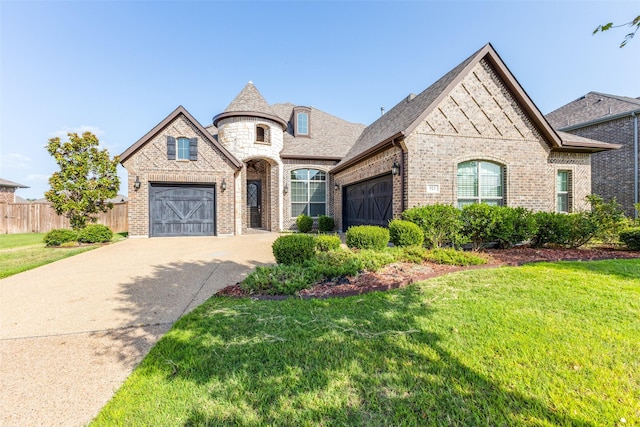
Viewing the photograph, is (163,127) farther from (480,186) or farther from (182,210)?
(480,186)

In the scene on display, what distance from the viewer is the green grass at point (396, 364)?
1.73m

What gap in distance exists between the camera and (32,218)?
621 inches

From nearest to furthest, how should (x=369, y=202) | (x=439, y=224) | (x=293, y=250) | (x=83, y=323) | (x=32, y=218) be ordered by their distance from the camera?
(x=83, y=323) → (x=293, y=250) → (x=439, y=224) → (x=369, y=202) → (x=32, y=218)

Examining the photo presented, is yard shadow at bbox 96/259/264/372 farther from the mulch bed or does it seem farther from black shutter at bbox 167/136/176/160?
black shutter at bbox 167/136/176/160

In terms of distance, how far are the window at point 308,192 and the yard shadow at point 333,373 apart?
12049 mm

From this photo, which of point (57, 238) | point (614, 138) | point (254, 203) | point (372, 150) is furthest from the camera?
point (254, 203)

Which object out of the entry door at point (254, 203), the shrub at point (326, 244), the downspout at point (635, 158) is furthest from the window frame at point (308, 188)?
the downspout at point (635, 158)

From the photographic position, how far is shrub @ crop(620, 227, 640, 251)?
22.3ft

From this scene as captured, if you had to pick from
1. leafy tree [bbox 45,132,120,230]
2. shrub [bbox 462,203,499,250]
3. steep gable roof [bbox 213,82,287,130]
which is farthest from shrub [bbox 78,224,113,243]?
shrub [bbox 462,203,499,250]

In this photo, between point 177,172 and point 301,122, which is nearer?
point 177,172

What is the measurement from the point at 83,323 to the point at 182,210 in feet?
32.2

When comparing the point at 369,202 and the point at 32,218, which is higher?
the point at 369,202

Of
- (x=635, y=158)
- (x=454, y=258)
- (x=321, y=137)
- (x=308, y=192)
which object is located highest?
(x=321, y=137)

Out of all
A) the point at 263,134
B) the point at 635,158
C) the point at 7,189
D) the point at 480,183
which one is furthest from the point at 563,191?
the point at 7,189
